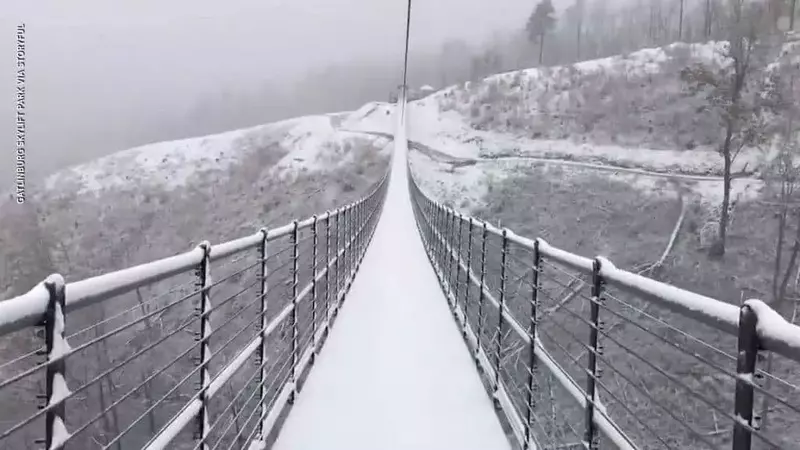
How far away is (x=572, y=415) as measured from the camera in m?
12.8

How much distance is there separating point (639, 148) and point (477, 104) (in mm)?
20365

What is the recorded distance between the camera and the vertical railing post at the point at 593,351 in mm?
2064

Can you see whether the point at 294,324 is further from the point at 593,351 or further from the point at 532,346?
the point at 593,351

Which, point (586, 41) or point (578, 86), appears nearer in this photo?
point (578, 86)

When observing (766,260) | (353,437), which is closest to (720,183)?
(766,260)

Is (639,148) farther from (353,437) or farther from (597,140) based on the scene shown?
(353,437)

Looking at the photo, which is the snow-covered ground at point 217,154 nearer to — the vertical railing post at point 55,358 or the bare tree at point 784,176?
the bare tree at point 784,176

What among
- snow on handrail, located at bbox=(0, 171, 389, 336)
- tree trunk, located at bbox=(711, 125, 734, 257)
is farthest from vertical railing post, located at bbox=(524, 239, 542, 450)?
tree trunk, located at bbox=(711, 125, 734, 257)

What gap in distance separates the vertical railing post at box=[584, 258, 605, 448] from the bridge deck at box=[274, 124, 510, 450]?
1.14 m

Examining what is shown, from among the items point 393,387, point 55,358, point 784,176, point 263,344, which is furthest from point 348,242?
point 784,176

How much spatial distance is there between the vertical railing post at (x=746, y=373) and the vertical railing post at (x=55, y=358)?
1.17 meters

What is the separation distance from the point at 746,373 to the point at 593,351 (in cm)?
98

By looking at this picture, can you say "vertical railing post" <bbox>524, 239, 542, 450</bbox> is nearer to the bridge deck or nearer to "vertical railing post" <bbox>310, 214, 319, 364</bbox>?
the bridge deck

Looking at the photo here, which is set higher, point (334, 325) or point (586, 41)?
point (586, 41)
